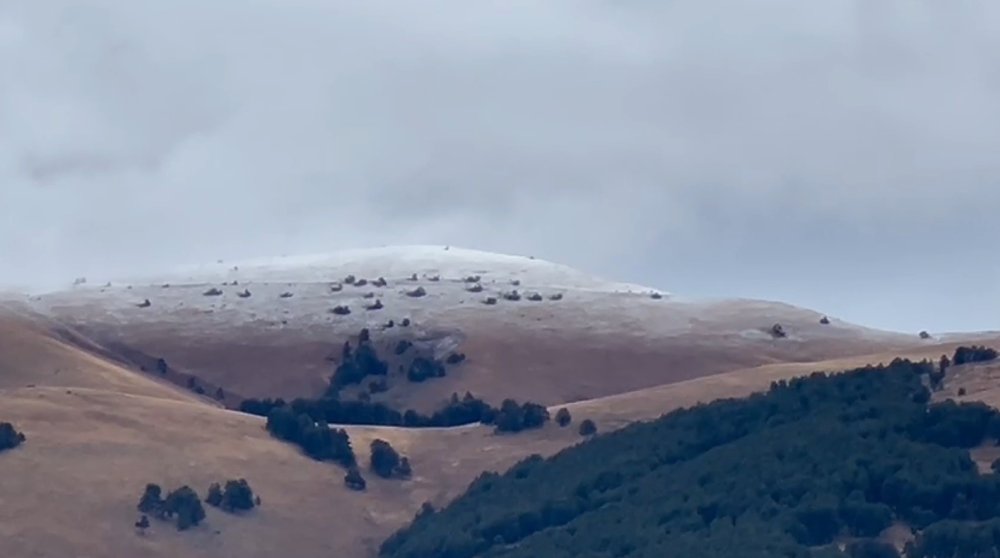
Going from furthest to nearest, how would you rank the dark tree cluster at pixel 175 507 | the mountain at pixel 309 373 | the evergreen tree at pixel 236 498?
the evergreen tree at pixel 236 498 → the mountain at pixel 309 373 → the dark tree cluster at pixel 175 507

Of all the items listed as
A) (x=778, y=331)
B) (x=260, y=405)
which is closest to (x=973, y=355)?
(x=260, y=405)

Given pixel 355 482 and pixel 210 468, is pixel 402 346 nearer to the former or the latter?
pixel 355 482

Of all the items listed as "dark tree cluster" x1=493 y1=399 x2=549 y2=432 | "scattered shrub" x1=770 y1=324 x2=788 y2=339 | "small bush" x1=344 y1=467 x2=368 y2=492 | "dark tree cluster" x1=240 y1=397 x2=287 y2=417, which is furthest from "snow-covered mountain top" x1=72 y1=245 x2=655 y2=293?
"small bush" x1=344 y1=467 x2=368 y2=492

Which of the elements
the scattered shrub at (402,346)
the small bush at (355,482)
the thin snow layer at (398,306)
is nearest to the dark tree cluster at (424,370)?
the scattered shrub at (402,346)

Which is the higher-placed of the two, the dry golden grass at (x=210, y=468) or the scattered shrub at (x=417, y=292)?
the scattered shrub at (x=417, y=292)

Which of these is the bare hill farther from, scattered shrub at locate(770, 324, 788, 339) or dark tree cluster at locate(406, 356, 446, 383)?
dark tree cluster at locate(406, 356, 446, 383)

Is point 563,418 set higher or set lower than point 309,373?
lower

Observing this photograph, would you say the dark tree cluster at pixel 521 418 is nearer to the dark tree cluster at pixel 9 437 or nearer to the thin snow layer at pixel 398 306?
the dark tree cluster at pixel 9 437
